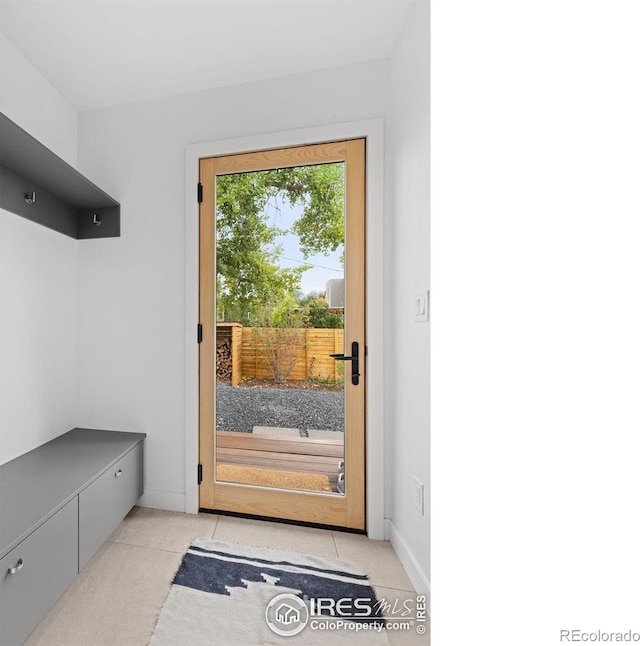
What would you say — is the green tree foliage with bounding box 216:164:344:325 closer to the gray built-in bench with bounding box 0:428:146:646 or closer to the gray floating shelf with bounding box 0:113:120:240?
the gray floating shelf with bounding box 0:113:120:240

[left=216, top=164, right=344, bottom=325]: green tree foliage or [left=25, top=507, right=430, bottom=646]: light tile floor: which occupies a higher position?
[left=216, top=164, right=344, bottom=325]: green tree foliage

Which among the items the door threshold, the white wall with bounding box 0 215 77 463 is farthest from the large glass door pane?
the white wall with bounding box 0 215 77 463

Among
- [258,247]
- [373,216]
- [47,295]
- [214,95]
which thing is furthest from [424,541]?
[214,95]

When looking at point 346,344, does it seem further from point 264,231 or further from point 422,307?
point 264,231

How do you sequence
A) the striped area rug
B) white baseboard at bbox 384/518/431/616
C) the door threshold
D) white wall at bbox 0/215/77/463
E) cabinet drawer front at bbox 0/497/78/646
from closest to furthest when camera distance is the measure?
cabinet drawer front at bbox 0/497/78/646, the striped area rug, white baseboard at bbox 384/518/431/616, white wall at bbox 0/215/77/463, the door threshold

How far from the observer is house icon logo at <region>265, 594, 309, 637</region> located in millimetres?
1124

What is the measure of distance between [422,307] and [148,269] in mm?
1491

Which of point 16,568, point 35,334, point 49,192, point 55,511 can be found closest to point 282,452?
point 55,511

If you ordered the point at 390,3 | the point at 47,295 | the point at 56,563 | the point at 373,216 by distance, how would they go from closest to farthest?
the point at 56,563
the point at 390,3
the point at 373,216
the point at 47,295

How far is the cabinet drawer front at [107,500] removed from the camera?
4.30 ft
